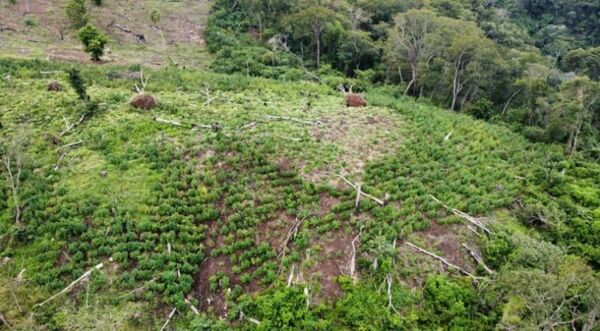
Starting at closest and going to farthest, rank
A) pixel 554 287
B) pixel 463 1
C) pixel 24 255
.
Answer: pixel 554 287, pixel 24 255, pixel 463 1

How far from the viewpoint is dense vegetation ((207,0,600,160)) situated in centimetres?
2497

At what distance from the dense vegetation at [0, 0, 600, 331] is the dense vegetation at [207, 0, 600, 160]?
1.01 ft

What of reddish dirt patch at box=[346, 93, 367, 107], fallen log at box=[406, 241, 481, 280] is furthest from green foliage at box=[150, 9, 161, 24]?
fallen log at box=[406, 241, 481, 280]

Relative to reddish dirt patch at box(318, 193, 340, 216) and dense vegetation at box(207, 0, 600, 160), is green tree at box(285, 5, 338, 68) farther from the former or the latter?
reddish dirt patch at box(318, 193, 340, 216)

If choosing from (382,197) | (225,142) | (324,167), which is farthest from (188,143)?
(382,197)

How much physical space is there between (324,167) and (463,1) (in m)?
45.1

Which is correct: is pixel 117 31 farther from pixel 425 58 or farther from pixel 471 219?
pixel 471 219

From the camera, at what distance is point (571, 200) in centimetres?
1856

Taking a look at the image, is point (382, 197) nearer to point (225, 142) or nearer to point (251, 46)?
point (225, 142)

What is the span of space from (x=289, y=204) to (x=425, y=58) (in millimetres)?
21736

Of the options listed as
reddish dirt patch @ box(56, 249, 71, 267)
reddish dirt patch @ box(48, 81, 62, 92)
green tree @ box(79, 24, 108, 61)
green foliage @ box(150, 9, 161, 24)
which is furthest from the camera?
green foliage @ box(150, 9, 161, 24)

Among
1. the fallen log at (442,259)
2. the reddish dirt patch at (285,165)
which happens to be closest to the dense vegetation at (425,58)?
the reddish dirt patch at (285,165)

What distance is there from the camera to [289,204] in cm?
1561

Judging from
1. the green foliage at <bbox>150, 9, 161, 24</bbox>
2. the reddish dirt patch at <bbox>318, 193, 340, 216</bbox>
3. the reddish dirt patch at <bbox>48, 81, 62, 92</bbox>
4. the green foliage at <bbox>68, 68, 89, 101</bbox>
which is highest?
the green foliage at <bbox>150, 9, 161, 24</bbox>
